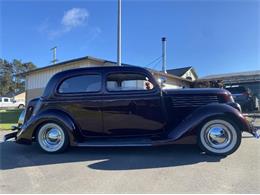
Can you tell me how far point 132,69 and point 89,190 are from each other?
304 cm

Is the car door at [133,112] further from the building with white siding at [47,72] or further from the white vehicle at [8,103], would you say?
the white vehicle at [8,103]

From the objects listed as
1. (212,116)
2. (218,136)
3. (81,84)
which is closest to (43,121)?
(81,84)

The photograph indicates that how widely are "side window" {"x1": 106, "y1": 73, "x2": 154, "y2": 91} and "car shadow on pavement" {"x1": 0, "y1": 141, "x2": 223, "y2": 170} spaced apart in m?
1.36

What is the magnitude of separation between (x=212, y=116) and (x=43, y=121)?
3.48m

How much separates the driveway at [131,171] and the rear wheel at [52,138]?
0.18 metres

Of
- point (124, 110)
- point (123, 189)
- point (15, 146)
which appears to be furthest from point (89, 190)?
point (15, 146)

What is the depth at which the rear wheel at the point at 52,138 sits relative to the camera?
5.37 m

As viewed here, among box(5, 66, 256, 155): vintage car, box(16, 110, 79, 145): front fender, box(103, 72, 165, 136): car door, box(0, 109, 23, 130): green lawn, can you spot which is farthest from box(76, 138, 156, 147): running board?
box(0, 109, 23, 130): green lawn

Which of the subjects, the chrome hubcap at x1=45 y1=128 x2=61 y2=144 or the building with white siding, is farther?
the building with white siding

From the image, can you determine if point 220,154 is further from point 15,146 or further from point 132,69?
point 15,146

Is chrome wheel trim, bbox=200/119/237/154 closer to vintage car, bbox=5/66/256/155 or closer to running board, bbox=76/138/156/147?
vintage car, bbox=5/66/256/155

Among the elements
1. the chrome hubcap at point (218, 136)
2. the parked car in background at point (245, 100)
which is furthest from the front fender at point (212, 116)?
the parked car in background at point (245, 100)

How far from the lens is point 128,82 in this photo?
223 inches

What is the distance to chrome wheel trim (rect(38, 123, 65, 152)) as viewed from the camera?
17.7ft
